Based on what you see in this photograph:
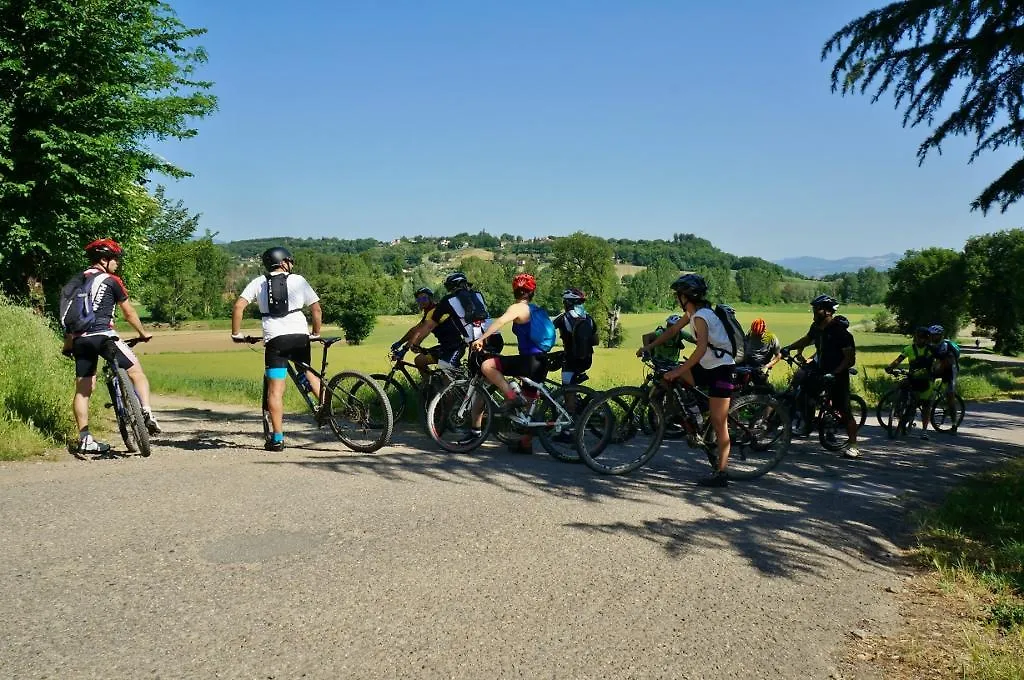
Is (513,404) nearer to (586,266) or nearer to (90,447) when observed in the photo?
(90,447)

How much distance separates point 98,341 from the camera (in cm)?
678

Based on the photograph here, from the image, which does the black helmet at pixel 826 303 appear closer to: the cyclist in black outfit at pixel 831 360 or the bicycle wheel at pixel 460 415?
the cyclist in black outfit at pixel 831 360

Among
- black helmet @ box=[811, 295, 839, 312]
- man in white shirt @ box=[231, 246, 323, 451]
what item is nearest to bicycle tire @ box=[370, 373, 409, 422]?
man in white shirt @ box=[231, 246, 323, 451]

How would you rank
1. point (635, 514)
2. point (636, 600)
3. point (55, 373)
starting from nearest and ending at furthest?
point (636, 600), point (635, 514), point (55, 373)

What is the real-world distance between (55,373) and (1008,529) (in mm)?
9242

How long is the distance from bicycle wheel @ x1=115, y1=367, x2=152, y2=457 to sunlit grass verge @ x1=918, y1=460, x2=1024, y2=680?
6447 millimetres

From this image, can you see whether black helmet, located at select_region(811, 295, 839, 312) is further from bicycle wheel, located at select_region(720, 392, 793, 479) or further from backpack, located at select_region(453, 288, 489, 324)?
backpack, located at select_region(453, 288, 489, 324)

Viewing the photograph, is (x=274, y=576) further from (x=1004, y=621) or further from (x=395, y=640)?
(x=1004, y=621)

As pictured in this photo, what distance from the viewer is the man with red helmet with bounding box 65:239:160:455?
6.76 meters

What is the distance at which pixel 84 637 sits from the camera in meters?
3.12

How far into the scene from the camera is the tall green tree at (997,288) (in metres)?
60.3

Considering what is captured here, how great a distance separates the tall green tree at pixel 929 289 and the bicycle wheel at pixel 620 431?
2690 inches

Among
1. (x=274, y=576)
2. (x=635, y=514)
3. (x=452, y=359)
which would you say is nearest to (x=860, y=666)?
(x=635, y=514)

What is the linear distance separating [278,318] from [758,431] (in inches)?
192
